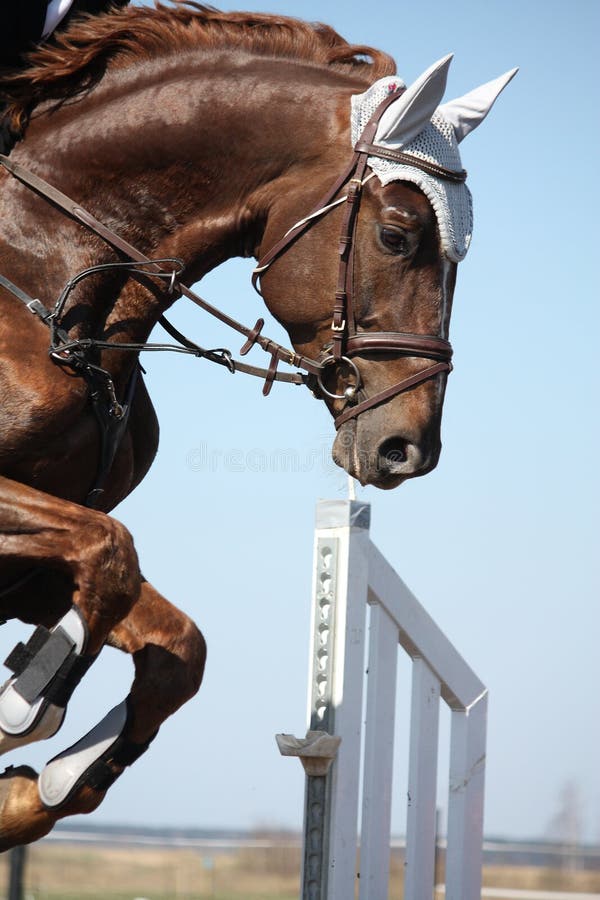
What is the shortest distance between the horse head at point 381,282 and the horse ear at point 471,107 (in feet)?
0.56

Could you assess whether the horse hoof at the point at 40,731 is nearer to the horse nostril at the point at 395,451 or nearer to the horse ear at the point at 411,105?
the horse nostril at the point at 395,451

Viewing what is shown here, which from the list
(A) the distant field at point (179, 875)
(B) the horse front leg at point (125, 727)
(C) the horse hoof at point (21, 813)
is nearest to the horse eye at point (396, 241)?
(B) the horse front leg at point (125, 727)

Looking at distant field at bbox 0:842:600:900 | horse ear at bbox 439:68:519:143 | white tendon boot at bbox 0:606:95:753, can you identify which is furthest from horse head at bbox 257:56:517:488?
distant field at bbox 0:842:600:900

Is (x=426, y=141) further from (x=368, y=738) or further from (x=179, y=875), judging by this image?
(x=179, y=875)

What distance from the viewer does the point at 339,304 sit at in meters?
3.42

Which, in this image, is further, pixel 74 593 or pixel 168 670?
pixel 168 670

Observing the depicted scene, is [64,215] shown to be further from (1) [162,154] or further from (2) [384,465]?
(2) [384,465]

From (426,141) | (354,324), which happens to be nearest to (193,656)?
(354,324)

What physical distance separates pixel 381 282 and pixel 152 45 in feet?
3.03

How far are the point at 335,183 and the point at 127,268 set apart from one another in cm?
59

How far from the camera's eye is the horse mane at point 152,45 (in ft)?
11.6

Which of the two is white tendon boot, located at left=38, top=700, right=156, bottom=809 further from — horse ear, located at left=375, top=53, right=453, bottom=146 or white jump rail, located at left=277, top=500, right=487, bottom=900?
horse ear, located at left=375, top=53, right=453, bottom=146

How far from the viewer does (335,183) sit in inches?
137

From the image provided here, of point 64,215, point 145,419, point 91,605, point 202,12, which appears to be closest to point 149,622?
point 91,605
